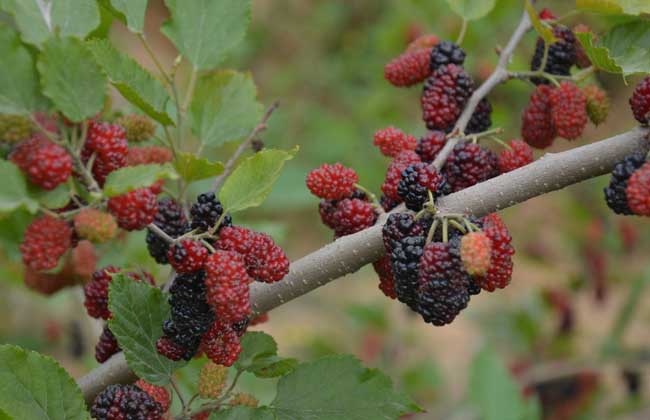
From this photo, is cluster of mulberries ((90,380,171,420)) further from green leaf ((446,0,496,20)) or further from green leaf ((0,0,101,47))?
green leaf ((446,0,496,20))

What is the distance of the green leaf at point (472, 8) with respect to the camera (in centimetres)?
137

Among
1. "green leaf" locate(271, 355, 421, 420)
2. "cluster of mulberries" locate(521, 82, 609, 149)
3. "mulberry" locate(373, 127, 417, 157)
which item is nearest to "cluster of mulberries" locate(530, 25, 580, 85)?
"cluster of mulberries" locate(521, 82, 609, 149)

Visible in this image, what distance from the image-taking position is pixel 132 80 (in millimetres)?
1141

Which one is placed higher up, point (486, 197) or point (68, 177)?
point (68, 177)

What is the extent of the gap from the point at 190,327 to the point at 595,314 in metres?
3.70

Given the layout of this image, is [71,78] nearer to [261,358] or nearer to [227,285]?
[227,285]

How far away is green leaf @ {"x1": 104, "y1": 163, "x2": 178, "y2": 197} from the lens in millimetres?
878

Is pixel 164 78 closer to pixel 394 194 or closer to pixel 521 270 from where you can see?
pixel 394 194

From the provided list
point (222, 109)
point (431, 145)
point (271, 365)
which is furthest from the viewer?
point (222, 109)

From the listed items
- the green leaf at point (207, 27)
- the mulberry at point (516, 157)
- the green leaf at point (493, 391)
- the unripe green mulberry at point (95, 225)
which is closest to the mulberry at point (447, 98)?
the mulberry at point (516, 157)

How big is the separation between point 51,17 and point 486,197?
2.03 ft

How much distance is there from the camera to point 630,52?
1.14 m

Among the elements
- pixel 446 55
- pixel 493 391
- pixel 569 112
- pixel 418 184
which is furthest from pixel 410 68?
pixel 493 391

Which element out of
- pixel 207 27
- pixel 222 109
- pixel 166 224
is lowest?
pixel 166 224
